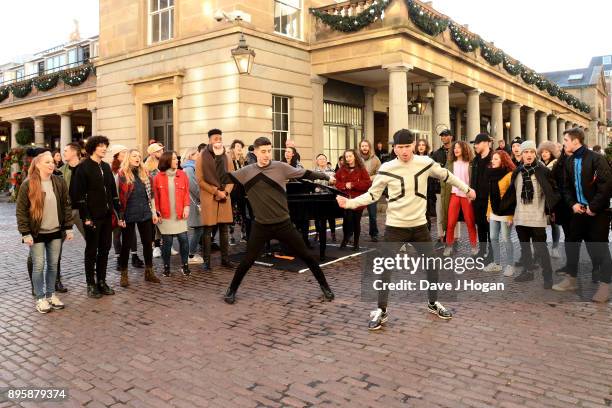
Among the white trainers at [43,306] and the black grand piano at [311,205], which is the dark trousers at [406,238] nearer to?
the black grand piano at [311,205]

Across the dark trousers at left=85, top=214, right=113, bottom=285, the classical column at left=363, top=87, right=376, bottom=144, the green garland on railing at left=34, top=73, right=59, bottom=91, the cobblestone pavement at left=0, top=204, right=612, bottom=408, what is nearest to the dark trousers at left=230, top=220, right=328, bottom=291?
the cobblestone pavement at left=0, top=204, right=612, bottom=408

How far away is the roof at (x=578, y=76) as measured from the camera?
59031mm

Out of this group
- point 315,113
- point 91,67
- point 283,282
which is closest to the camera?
point 283,282

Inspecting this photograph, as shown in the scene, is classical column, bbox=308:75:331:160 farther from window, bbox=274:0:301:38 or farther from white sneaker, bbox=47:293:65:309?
white sneaker, bbox=47:293:65:309

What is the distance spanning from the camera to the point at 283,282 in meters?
7.00

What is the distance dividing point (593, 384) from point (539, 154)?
5.17m

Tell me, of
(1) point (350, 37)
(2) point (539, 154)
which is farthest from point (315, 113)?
(2) point (539, 154)

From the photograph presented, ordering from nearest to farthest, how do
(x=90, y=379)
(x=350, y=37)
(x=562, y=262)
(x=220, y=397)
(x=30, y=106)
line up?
(x=220, y=397) → (x=90, y=379) → (x=562, y=262) → (x=350, y=37) → (x=30, y=106)

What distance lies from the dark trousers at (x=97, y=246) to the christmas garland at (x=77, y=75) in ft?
67.6

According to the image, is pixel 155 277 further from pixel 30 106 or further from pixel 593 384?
pixel 30 106

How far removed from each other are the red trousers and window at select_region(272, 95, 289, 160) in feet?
30.7

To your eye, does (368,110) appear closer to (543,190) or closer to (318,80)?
(318,80)

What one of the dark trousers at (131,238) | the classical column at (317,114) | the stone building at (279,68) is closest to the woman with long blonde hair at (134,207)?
the dark trousers at (131,238)

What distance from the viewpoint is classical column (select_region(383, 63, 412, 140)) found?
51.5 feet
